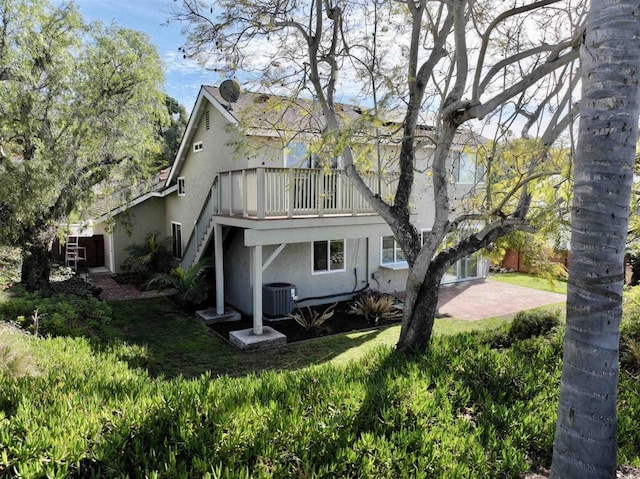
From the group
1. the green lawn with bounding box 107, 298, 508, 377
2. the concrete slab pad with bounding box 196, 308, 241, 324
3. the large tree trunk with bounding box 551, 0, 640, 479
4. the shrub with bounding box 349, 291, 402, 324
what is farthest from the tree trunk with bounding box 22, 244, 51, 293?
the large tree trunk with bounding box 551, 0, 640, 479

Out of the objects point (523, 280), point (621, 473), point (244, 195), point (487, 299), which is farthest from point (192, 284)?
point (523, 280)

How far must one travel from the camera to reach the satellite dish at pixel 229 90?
13.1 m

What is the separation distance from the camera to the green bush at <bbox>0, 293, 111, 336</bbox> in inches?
353

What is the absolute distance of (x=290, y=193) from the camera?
447 inches

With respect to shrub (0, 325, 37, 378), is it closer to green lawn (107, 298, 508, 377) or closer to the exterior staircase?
green lawn (107, 298, 508, 377)

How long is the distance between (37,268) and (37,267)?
29 millimetres

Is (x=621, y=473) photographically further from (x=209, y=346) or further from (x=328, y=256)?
(x=328, y=256)

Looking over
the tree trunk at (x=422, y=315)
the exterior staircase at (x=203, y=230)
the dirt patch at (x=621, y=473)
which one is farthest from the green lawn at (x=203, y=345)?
the dirt patch at (x=621, y=473)

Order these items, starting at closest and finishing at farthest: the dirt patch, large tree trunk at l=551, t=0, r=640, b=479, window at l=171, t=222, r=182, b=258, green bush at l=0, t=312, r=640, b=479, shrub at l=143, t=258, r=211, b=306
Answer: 1. large tree trunk at l=551, t=0, r=640, b=479
2. green bush at l=0, t=312, r=640, b=479
3. the dirt patch
4. shrub at l=143, t=258, r=211, b=306
5. window at l=171, t=222, r=182, b=258

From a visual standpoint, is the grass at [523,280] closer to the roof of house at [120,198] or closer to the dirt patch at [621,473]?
the dirt patch at [621,473]

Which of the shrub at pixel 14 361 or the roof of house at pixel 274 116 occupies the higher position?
the roof of house at pixel 274 116

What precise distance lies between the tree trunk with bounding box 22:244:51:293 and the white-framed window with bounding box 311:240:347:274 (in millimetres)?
7900

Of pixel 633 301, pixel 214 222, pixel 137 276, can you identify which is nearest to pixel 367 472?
pixel 633 301

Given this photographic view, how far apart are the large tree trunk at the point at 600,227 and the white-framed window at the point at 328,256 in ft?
38.7
